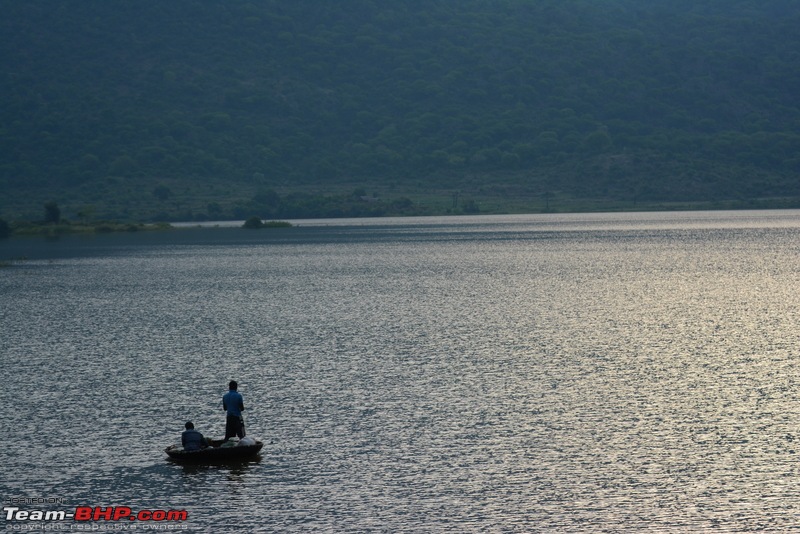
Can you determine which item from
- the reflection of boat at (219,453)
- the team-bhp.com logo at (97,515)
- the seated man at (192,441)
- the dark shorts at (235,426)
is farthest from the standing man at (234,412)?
the team-bhp.com logo at (97,515)

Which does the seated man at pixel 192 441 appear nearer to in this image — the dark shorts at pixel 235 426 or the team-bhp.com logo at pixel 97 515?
the dark shorts at pixel 235 426

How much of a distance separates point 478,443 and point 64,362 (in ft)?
98.9

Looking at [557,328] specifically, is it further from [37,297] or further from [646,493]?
[37,297]

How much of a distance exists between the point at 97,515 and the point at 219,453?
6.21 meters

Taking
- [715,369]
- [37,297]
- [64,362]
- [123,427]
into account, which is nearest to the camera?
[123,427]

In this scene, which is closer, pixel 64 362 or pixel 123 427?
pixel 123 427

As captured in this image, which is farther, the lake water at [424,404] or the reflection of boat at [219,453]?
the reflection of boat at [219,453]

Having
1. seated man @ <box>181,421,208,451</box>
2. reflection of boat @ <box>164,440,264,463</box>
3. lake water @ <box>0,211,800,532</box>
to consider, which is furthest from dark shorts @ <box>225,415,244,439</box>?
seated man @ <box>181,421,208,451</box>

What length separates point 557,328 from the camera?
70.1 metres

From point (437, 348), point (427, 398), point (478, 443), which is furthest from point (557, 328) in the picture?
point (478, 443)

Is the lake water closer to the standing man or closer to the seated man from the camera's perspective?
the seated man

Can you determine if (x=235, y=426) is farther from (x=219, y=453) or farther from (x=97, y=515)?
(x=97, y=515)

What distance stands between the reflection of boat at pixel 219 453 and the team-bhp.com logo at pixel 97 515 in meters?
4.75

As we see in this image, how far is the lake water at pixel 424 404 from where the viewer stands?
32812 mm
